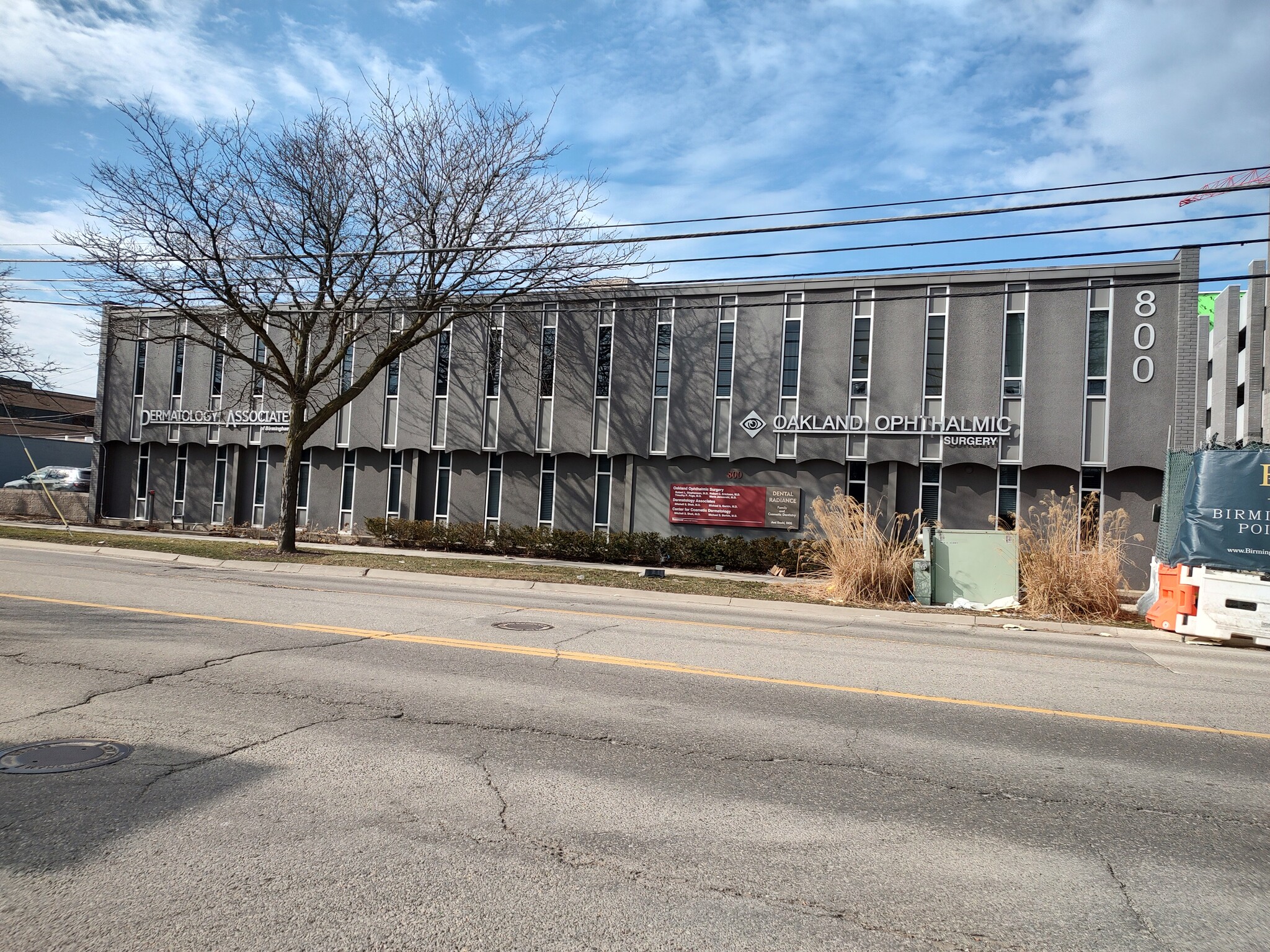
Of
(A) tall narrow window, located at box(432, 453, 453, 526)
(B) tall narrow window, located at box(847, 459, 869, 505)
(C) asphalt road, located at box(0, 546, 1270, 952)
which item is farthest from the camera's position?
(A) tall narrow window, located at box(432, 453, 453, 526)

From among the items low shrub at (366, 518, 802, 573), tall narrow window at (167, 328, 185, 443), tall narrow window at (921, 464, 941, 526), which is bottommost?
low shrub at (366, 518, 802, 573)

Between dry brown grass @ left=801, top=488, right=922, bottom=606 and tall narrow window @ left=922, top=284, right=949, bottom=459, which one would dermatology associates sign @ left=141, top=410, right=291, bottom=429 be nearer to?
dry brown grass @ left=801, top=488, right=922, bottom=606

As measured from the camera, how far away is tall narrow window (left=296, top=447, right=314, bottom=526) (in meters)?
29.1

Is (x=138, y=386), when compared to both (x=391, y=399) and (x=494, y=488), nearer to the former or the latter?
(x=391, y=399)

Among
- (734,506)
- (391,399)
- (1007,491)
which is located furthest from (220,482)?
(1007,491)

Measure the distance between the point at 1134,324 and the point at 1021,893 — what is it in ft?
69.1

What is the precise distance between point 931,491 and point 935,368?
329cm

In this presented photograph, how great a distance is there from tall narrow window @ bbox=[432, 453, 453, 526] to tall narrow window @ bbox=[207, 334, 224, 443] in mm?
9038

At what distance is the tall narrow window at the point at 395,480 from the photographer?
92.2ft

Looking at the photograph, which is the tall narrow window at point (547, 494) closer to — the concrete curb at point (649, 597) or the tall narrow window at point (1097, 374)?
the concrete curb at point (649, 597)

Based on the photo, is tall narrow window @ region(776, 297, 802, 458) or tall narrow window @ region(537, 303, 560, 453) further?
tall narrow window @ region(537, 303, 560, 453)

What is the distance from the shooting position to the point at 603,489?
25.7 meters

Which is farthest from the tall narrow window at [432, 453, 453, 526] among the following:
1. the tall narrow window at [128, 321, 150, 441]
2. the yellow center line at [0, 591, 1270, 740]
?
the yellow center line at [0, 591, 1270, 740]

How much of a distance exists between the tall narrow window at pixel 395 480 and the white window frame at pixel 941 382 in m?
16.5
